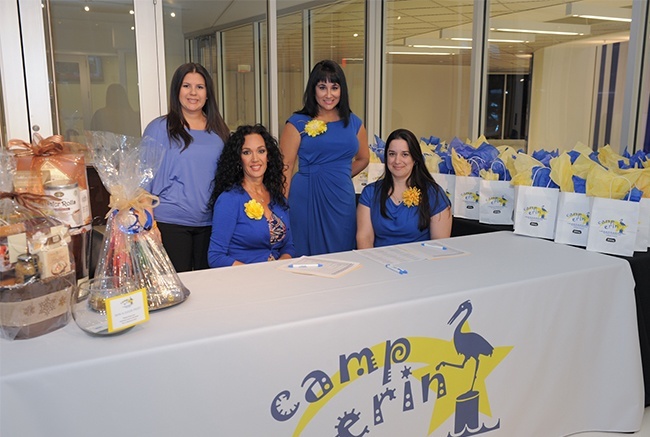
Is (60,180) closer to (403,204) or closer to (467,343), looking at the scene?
(467,343)

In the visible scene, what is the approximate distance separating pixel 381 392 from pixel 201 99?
166 cm

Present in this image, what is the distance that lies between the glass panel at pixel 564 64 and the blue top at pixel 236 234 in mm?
3583

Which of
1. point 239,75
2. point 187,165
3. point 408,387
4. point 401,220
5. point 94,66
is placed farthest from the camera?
point 239,75

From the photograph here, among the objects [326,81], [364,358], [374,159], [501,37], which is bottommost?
[364,358]

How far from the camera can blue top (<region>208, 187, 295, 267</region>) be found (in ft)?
7.47

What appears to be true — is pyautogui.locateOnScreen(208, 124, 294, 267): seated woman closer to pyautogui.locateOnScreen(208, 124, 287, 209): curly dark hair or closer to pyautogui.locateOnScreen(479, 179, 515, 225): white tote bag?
pyautogui.locateOnScreen(208, 124, 287, 209): curly dark hair

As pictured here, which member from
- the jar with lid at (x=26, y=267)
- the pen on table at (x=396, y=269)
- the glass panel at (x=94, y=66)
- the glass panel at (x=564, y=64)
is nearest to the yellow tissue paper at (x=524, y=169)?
the pen on table at (x=396, y=269)

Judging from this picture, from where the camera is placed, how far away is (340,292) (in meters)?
1.64

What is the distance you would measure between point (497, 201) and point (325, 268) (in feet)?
4.08

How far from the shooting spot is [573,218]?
7.34 ft

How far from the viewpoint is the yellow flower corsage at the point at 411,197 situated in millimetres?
2588

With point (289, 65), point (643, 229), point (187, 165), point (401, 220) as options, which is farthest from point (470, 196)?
point (289, 65)

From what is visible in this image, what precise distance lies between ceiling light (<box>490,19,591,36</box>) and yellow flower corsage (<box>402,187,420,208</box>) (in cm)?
317

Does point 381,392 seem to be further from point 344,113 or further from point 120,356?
point 344,113
